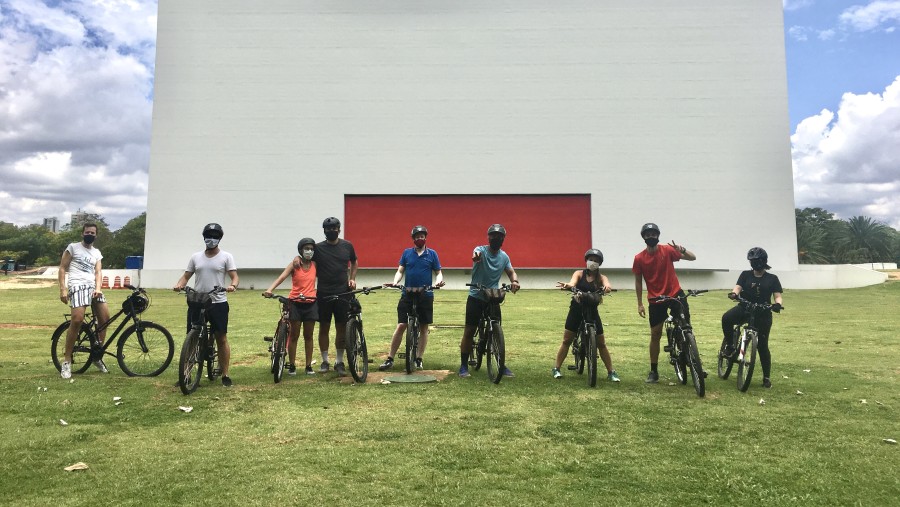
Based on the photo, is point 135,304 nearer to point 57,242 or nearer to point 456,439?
point 456,439

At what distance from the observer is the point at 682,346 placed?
261 inches

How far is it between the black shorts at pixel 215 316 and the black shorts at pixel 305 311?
880 millimetres

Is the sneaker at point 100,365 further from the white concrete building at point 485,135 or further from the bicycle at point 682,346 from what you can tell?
the white concrete building at point 485,135

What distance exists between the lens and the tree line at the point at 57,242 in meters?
64.2

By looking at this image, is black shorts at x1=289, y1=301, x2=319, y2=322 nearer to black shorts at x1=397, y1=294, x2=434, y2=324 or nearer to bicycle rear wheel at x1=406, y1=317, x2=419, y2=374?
black shorts at x1=397, y1=294, x2=434, y2=324

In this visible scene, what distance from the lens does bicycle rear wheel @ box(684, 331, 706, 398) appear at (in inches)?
244

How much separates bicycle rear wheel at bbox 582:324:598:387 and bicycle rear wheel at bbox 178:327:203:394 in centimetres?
451

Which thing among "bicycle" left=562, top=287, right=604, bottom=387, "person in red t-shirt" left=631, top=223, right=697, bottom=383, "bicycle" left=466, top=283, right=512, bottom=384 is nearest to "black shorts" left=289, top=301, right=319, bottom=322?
"bicycle" left=466, top=283, right=512, bottom=384

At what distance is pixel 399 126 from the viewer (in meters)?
28.8

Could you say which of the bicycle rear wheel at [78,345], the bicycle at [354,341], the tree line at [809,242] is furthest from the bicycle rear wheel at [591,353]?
the tree line at [809,242]

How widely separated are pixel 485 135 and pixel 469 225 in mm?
4689

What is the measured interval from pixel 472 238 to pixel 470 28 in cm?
1092

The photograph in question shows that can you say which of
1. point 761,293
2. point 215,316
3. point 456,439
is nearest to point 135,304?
point 215,316

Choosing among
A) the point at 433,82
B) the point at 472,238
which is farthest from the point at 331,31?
the point at 472,238
